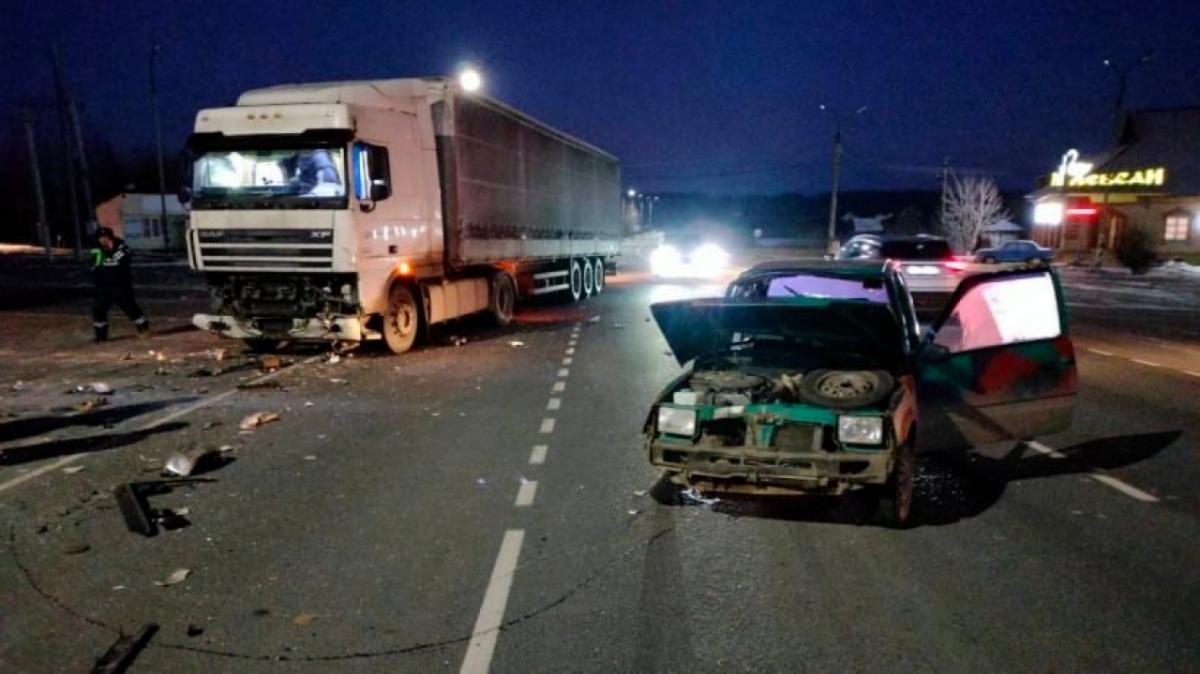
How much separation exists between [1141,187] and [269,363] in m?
46.5

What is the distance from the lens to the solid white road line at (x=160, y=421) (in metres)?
6.83

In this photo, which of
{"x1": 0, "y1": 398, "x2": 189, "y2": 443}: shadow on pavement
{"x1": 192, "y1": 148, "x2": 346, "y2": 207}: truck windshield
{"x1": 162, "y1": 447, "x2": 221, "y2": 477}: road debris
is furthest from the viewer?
{"x1": 192, "y1": 148, "x2": 346, "y2": 207}: truck windshield

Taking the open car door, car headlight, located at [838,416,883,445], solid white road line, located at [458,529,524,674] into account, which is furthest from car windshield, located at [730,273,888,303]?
solid white road line, located at [458,529,524,674]

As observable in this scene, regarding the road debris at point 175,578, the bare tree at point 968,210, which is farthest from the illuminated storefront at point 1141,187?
the road debris at point 175,578

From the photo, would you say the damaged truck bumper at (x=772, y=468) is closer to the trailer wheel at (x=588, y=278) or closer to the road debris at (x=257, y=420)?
the road debris at (x=257, y=420)

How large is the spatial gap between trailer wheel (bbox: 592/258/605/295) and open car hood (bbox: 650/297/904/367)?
64.7 ft

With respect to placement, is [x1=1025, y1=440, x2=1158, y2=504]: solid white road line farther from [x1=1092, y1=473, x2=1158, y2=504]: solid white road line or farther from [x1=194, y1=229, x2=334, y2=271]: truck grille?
[x1=194, y1=229, x2=334, y2=271]: truck grille

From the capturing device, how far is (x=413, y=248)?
14133 mm

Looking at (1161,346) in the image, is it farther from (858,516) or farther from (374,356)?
(374,356)

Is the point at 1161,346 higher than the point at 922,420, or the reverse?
the point at 922,420

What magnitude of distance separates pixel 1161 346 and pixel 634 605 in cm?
1410

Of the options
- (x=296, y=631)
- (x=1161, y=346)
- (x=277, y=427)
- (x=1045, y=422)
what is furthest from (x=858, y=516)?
(x=1161, y=346)

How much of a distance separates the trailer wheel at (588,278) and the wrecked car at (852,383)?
1743cm

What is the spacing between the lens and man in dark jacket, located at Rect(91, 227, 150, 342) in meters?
14.5
